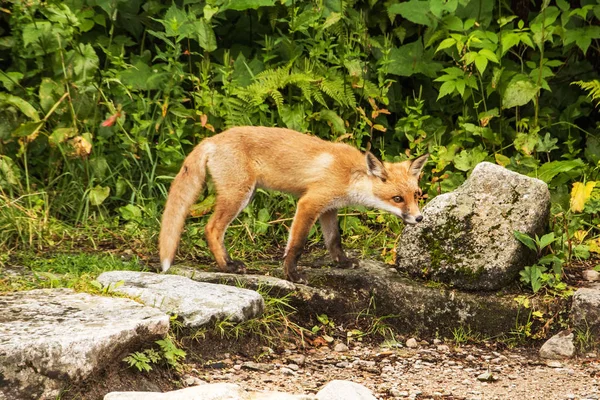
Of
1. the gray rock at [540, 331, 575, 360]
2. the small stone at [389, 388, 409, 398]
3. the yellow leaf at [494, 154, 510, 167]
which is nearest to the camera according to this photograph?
the small stone at [389, 388, 409, 398]

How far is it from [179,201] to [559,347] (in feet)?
9.71

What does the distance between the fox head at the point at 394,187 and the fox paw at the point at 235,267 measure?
1117 mm

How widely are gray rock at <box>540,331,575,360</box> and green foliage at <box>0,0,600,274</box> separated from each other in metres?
1.43

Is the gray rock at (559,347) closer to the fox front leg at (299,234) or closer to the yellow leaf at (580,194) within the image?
the yellow leaf at (580,194)

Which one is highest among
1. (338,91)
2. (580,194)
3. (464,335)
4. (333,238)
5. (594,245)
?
(338,91)

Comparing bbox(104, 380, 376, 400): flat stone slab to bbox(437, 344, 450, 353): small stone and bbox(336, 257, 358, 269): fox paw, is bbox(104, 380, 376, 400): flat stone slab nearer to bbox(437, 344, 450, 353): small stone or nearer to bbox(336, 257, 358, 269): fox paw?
bbox(437, 344, 450, 353): small stone

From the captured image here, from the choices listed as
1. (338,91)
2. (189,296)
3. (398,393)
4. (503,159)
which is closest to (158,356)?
(189,296)

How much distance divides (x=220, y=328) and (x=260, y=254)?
77.9 inches

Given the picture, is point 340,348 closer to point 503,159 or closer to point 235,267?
point 235,267

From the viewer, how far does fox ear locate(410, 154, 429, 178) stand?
665 centimetres

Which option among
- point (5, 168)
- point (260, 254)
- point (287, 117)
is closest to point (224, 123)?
point (287, 117)

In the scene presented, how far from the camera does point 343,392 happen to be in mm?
4223

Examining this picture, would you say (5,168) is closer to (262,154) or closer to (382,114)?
(262,154)

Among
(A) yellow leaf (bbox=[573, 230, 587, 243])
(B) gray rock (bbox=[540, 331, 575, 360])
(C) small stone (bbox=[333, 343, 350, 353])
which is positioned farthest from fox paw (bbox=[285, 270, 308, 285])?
(A) yellow leaf (bbox=[573, 230, 587, 243])
